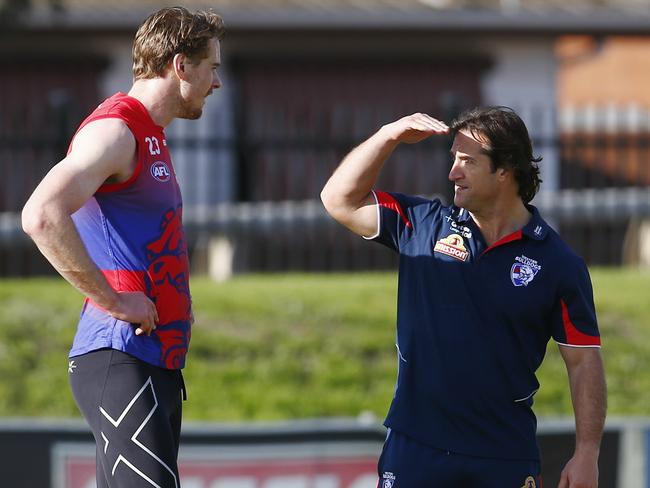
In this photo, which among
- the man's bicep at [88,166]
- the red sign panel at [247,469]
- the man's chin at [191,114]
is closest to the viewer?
the man's bicep at [88,166]

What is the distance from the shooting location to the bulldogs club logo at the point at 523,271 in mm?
3852

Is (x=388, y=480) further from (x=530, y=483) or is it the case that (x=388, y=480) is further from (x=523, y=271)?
(x=523, y=271)

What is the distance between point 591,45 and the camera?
14.9m

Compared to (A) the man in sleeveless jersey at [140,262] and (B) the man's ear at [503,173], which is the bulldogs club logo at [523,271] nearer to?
(B) the man's ear at [503,173]

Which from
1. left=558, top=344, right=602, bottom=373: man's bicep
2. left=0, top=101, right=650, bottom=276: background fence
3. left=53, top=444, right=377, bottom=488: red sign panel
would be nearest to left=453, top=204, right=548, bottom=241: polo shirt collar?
left=558, top=344, right=602, bottom=373: man's bicep

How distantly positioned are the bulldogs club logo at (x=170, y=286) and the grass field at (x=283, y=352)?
404 centimetres

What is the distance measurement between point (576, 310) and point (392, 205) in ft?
2.44

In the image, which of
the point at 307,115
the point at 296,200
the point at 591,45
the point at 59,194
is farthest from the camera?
the point at 591,45

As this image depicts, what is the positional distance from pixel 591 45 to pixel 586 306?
461 inches

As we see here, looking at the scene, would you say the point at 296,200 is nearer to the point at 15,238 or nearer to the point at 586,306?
the point at 15,238

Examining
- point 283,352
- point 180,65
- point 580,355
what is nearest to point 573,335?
point 580,355

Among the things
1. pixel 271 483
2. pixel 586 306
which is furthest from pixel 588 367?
pixel 271 483

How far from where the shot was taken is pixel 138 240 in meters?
3.59

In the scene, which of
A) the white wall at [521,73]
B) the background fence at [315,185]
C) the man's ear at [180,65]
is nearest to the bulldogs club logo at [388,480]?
the man's ear at [180,65]
